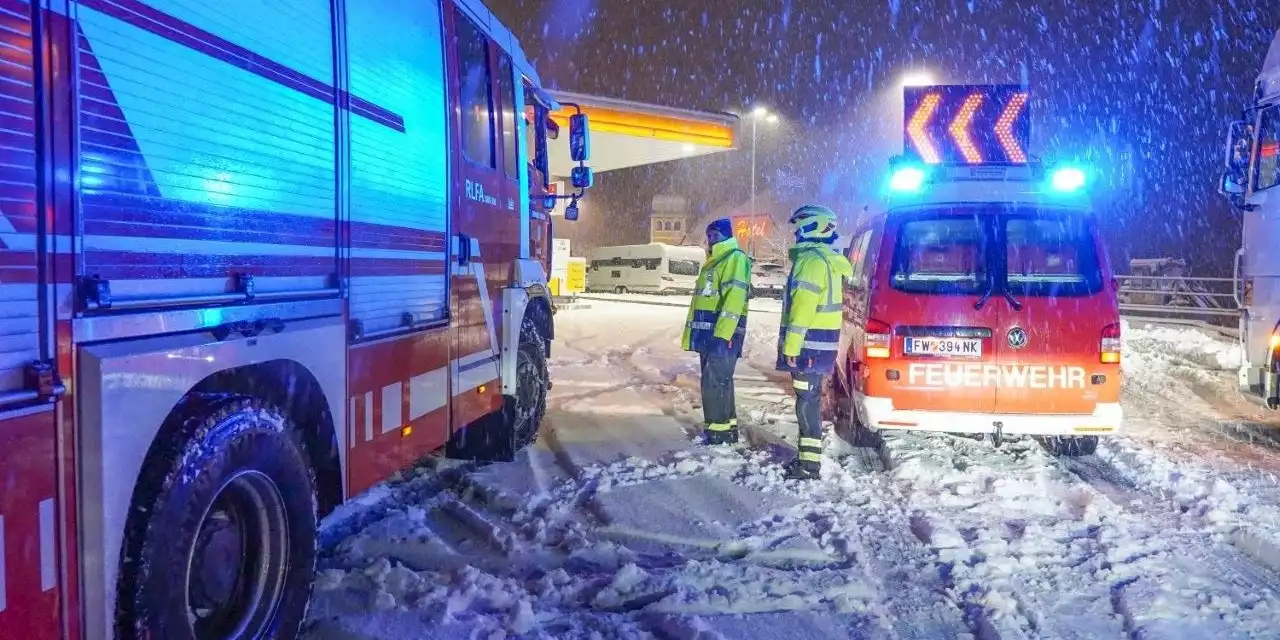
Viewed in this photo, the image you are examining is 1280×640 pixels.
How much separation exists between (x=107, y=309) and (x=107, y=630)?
0.84m

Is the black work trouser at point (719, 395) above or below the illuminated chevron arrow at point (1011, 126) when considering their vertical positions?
below

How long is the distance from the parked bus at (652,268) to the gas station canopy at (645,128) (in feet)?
37.0

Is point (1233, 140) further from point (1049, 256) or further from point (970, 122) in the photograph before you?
point (1049, 256)

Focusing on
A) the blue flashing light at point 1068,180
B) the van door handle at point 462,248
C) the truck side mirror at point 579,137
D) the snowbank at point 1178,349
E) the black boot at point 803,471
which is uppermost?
the truck side mirror at point 579,137

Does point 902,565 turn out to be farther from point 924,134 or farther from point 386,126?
point 924,134

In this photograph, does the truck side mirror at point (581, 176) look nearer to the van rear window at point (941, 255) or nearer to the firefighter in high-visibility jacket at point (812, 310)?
the firefighter in high-visibility jacket at point (812, 310)

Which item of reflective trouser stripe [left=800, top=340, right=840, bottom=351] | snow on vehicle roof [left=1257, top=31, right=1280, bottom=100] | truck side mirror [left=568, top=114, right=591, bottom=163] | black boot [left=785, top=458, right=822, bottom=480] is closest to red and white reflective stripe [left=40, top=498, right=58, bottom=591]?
black boot [left=785, top=458, right=822, bottom=480]

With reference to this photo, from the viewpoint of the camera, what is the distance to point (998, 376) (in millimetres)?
5965

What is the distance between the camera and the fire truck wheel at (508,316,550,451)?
252 inches

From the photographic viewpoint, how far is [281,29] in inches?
128

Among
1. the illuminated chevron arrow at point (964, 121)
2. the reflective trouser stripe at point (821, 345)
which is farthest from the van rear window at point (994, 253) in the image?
the illuminated chevron arrow at point (964, 121)

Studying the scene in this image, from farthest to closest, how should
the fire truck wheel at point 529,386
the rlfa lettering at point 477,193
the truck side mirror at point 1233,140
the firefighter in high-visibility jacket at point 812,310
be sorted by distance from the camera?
the truck side mirror at point 1233,140 → the fire truck wheel at point 529,386 → the firefighter in high-visibility jacket at point 812,310 → the rlfa lettering at point 477,193

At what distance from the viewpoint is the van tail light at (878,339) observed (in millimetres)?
6039

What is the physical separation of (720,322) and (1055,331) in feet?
7.82
